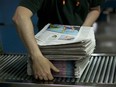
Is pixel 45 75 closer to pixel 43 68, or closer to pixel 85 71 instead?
pixel 43 68

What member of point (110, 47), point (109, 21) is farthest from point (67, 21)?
point (109, 21)

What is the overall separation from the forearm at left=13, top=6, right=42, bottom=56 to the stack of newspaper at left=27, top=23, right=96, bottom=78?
2 centimetres

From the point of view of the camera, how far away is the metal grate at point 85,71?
3.27 ft

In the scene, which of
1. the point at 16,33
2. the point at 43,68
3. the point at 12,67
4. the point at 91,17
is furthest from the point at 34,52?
the point at 16,33

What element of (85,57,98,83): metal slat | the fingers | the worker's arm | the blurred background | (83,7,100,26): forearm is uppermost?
the worker's arm

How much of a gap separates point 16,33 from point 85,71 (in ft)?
4.70

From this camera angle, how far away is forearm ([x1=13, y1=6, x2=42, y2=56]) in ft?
3.38

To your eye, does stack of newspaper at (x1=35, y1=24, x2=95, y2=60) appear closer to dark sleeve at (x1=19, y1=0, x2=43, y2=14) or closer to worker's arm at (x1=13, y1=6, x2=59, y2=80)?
worker's arm at (x1=13, y1=6, x2=59, y2=80)

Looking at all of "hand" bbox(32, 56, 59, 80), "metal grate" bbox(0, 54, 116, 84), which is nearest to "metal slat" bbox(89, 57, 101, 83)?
"metal grate" bbox(0, 54, 116, 84)

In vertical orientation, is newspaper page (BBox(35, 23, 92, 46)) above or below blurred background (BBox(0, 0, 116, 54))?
above

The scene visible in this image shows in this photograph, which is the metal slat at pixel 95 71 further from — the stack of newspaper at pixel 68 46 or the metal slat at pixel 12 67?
the metal slat at pixel 12 67

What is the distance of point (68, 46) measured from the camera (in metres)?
0.99

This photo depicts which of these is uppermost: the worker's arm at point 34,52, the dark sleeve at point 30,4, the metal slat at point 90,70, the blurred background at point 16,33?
the dark sleeve at point 30,4

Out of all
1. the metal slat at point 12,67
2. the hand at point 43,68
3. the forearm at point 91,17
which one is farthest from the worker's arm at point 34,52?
the forearm at point 91,17
